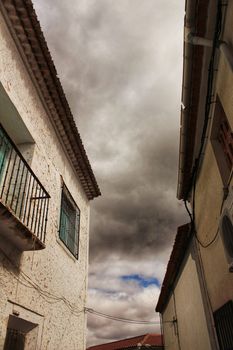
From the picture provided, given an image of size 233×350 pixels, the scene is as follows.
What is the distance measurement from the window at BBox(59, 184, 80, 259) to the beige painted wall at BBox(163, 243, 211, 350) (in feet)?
9.50

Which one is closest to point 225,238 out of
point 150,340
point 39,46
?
point 39,46

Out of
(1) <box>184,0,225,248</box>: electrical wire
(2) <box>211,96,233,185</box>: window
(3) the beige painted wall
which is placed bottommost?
(3) the beige painted wall

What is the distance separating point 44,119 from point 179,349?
32.5 ft

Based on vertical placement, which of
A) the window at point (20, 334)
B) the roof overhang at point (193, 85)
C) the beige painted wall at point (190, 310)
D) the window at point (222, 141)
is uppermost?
the roof overhang at point (193, 85)

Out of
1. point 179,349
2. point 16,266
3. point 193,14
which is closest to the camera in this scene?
point 193,14

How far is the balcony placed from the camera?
13.4ft

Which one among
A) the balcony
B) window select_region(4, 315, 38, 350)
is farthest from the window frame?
window select_region(4, 315, 38, 350)

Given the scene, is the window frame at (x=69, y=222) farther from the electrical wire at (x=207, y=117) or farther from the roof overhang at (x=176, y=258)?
the electrical wire at (x=207, y=117)

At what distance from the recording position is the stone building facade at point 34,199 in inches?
171

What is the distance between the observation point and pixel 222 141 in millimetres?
5094

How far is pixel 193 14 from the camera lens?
4.10m

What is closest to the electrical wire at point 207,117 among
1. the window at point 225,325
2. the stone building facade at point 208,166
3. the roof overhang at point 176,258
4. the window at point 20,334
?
the stone building facade at point 208,166

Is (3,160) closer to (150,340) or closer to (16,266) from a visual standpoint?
(16,266)

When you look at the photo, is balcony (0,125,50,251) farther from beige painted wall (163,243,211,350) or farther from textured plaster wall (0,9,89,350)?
beige painted wall (163,243,211,350)
